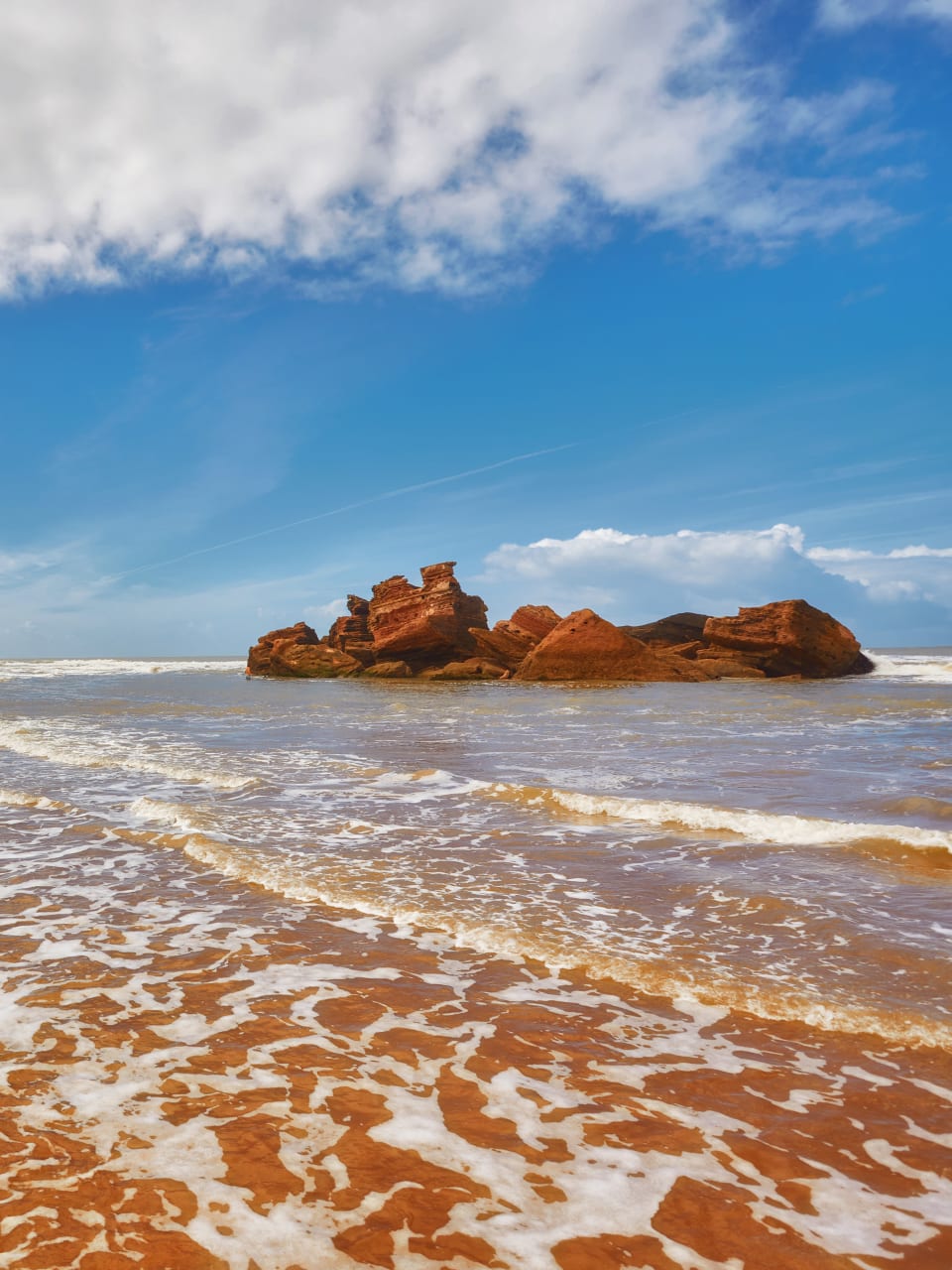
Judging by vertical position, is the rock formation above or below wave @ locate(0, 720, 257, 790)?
above

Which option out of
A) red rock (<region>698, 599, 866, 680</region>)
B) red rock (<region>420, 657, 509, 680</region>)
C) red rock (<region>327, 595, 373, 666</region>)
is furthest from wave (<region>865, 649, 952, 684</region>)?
red rock (<region>327, 595, 373, 666</region>)

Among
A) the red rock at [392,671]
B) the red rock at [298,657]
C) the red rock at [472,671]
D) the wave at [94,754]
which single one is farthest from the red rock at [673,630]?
the wave at [94,754]

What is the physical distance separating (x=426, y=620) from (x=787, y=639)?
57.4ft

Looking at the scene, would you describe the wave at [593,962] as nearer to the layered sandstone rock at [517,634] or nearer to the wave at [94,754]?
the wave at [94,754]

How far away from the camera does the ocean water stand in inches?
90.4

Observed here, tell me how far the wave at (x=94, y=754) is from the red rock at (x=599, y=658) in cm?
2173

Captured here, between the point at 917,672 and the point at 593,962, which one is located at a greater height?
the point at 917,672

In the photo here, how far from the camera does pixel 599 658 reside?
34.7m

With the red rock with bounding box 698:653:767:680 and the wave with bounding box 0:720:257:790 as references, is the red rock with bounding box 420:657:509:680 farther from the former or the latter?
the wave with bounding box 0:720:257:790

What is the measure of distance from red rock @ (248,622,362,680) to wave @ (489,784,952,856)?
37060mm

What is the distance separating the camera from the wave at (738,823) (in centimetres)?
685

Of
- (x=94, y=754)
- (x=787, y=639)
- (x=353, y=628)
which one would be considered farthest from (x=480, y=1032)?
(x=353, y=628)

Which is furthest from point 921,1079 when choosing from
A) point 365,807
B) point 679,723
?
point 679,723

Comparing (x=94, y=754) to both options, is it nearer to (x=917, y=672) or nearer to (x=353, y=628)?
(x=353, y=628)
